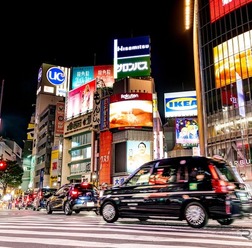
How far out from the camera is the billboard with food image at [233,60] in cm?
3428

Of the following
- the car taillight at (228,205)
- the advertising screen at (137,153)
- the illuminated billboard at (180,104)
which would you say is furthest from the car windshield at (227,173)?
the illuminated billboard at (180,104)

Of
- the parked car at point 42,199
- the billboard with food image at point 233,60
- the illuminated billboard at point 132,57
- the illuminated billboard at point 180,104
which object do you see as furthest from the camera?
the illuminated billboard at point 180,104

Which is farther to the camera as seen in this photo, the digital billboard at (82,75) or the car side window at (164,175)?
the digital billboard at (82,75)

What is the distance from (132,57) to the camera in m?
52.8

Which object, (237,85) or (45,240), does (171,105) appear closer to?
(237,85)

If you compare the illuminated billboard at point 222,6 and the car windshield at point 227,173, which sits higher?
the illuminated billboard at point 222,6

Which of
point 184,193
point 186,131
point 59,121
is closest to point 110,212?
point 184,193

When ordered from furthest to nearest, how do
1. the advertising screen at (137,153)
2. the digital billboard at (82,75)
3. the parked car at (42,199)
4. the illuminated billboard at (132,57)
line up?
the digital billboard at (82,75) → the illuminated billboard at (132,57) → the advertising screen at (137,153) → the parked car at (42,199)

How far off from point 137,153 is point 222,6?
2197cm

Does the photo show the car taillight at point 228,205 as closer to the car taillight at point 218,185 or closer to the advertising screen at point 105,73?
the car taillight at point 218,185

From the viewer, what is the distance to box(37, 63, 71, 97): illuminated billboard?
3502 inches

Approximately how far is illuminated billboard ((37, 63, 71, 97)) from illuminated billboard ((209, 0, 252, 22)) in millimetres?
58285

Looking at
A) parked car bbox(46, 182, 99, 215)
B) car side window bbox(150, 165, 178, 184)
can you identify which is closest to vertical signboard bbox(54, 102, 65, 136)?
parked car bbox(46, 182, 99, 215)

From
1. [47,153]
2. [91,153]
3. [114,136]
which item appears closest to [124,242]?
[114,136]
